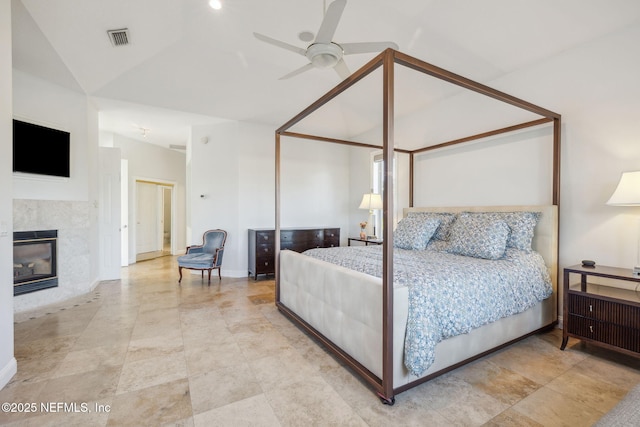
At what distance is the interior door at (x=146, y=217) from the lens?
7.28 metres

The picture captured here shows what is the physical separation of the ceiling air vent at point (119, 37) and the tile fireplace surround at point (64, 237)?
226 cm

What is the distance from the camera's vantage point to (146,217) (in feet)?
24.7

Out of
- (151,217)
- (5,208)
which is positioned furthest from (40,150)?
(151,217)

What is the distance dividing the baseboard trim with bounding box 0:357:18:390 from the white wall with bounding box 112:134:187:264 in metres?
4.81

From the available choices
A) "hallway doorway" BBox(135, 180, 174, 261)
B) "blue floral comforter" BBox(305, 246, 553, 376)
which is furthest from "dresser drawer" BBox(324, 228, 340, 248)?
"hallway doorway" BBox(135, 180, 174, 261)

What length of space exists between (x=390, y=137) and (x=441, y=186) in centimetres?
272

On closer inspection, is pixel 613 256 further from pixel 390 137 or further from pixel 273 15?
pixel 273 15

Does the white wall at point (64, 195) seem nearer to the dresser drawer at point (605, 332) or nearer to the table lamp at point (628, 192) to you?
the dresser drawer at point (605, 332)

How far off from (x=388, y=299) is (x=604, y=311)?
1942 mm

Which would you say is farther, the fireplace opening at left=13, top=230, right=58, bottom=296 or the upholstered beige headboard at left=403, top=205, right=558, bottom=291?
the fireplace opening at left=13, top=230, right=58, bottom=296

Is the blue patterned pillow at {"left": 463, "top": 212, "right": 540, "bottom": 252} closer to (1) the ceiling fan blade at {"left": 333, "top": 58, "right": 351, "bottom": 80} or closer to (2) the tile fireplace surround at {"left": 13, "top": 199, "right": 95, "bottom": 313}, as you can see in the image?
(1) the ceiling fan blade at {"left": 333, "top": 58, "right": 351, "bottom": 80}

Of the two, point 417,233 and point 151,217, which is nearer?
point 417,233

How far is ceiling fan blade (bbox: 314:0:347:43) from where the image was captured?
1.87 meters

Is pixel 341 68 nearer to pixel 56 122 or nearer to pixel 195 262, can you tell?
pixel 195 262
